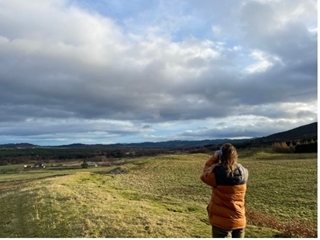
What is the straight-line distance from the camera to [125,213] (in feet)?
47.9

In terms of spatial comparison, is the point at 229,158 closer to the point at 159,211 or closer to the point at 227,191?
the point at 227,191

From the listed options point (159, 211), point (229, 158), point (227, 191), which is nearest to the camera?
point (229, 158)

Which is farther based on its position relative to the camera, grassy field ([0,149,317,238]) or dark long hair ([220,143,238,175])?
grassy field ([0,149,317,238])

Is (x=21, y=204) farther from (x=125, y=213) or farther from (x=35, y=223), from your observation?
(x=125, y=213)

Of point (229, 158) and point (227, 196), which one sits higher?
point (229, 158)

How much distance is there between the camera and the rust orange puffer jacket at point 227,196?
6.64m

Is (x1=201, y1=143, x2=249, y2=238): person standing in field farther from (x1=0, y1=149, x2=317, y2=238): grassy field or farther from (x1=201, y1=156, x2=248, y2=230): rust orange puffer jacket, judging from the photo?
(x1=0, y1=149, x2=317, y2=238): grassy field

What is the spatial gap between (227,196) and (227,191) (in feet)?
0.30

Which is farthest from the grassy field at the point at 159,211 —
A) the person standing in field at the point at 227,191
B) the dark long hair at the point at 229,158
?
the dark long hair at the point at 229,158

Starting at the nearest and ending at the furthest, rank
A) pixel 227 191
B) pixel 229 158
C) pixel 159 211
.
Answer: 1. pixel 229 158
2. pixel 227 191
3. pixel 159 211

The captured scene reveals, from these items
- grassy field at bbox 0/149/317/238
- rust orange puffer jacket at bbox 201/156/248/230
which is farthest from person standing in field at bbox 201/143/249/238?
grassy field at bbox 0/149/317/238

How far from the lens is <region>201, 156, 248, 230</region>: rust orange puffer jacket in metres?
6.64

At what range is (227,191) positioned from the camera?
22.0 ft

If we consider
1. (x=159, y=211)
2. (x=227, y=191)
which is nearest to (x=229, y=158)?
(x=227, y=191)
